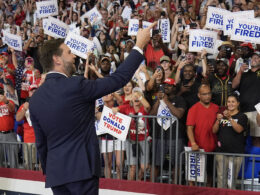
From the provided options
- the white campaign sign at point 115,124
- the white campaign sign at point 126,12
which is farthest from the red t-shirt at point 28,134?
the white campaign sign at point 126,12

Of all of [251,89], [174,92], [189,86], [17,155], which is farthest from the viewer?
[17,155]

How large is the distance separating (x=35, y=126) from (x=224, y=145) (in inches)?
130

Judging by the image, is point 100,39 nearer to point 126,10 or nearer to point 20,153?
point 126,10

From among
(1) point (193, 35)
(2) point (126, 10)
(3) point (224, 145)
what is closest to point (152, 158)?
(3) point (224, 145)

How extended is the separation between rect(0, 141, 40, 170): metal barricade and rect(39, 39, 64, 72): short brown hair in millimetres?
3754

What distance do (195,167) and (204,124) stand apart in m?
0.69

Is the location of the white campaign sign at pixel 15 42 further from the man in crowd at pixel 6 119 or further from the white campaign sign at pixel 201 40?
the white campaign sign at pixel 201 40

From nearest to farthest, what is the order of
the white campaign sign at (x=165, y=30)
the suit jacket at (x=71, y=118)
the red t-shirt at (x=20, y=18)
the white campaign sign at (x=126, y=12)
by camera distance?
the suit jacket at (x=71, y=118), the white campaign sign at (x=165, y=30), the white campaign sign at (x=126, y=12), the red t-shirt at (x=20, y=18)

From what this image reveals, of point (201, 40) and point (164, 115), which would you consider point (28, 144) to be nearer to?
point (164, 115)

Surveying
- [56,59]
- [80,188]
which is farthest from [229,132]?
[56,59]

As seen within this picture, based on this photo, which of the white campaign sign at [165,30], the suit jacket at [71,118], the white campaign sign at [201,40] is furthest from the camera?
the white campaign sign at [165,30]

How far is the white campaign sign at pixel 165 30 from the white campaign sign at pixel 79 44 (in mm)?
1555

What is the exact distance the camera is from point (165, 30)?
27.6 ft

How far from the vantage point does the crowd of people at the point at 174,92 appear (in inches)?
241
